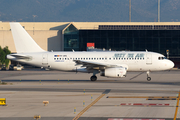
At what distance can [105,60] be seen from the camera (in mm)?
45562

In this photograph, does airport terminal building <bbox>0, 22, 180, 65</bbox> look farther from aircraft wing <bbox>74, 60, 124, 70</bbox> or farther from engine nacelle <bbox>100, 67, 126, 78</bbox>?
engine nacelle <bbox>100, 67, 126, 78</bbox>

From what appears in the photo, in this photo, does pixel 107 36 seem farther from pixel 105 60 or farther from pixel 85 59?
pixel 105 60

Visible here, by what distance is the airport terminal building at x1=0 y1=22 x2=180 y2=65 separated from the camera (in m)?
105

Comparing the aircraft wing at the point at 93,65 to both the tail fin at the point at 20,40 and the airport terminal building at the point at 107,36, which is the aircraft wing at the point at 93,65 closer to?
the tail fin at the point at 20,40

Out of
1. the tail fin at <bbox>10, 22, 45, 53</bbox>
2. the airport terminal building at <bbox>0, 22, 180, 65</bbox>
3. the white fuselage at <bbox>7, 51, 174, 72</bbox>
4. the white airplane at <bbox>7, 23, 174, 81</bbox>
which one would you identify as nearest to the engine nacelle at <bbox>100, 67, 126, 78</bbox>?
the white airplane at <bbox>7, 23, 174, 81</bbox>

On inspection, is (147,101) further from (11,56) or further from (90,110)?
(11,56)

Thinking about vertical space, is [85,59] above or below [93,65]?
above

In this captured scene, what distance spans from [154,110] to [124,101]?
4495mm

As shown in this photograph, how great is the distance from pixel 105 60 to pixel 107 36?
62.9 meters

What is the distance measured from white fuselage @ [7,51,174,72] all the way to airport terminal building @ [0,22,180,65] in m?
60.5

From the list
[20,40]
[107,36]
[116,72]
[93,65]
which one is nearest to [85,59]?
[93,65]

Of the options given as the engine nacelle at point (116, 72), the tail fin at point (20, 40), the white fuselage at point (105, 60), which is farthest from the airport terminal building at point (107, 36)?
the engine nacelle at point (116, 72)

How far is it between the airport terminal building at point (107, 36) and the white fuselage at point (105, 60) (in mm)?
60487

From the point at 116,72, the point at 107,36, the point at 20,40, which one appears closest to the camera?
the point at 116,72
